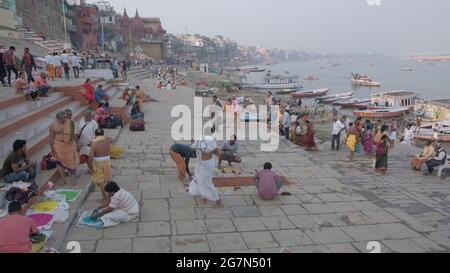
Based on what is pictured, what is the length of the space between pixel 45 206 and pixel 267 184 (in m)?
3.64

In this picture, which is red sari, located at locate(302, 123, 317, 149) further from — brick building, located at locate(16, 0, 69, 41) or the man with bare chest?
brick building, located at locate(16, 0, 69, 41)

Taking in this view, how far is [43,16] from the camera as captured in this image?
38.0 meters

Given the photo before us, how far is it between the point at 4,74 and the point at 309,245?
1102 cm

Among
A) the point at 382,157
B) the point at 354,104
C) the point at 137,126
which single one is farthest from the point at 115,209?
the point at 354,104

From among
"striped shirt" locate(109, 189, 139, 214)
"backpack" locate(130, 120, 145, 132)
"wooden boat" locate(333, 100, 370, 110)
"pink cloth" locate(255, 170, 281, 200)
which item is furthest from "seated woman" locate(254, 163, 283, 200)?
"wooden boat" locate(333, 100, 370, 110)

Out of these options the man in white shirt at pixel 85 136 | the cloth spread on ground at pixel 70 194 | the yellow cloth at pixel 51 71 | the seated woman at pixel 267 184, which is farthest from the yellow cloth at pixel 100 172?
the yellow cloth at pixel 51 71

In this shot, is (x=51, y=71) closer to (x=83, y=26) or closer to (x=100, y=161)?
(x=100, y=161)

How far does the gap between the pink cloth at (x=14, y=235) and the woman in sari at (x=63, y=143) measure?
2542 mm

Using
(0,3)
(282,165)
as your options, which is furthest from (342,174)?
(0,3)

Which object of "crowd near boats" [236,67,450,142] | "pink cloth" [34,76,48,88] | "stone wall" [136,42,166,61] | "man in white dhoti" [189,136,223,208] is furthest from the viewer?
"stone wall" [136,42,166,61]

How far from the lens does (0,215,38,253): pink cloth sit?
4.19 metres

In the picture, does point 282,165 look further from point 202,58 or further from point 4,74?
point 202,58

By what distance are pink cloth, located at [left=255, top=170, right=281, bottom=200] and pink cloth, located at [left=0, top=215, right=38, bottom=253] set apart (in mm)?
3884
